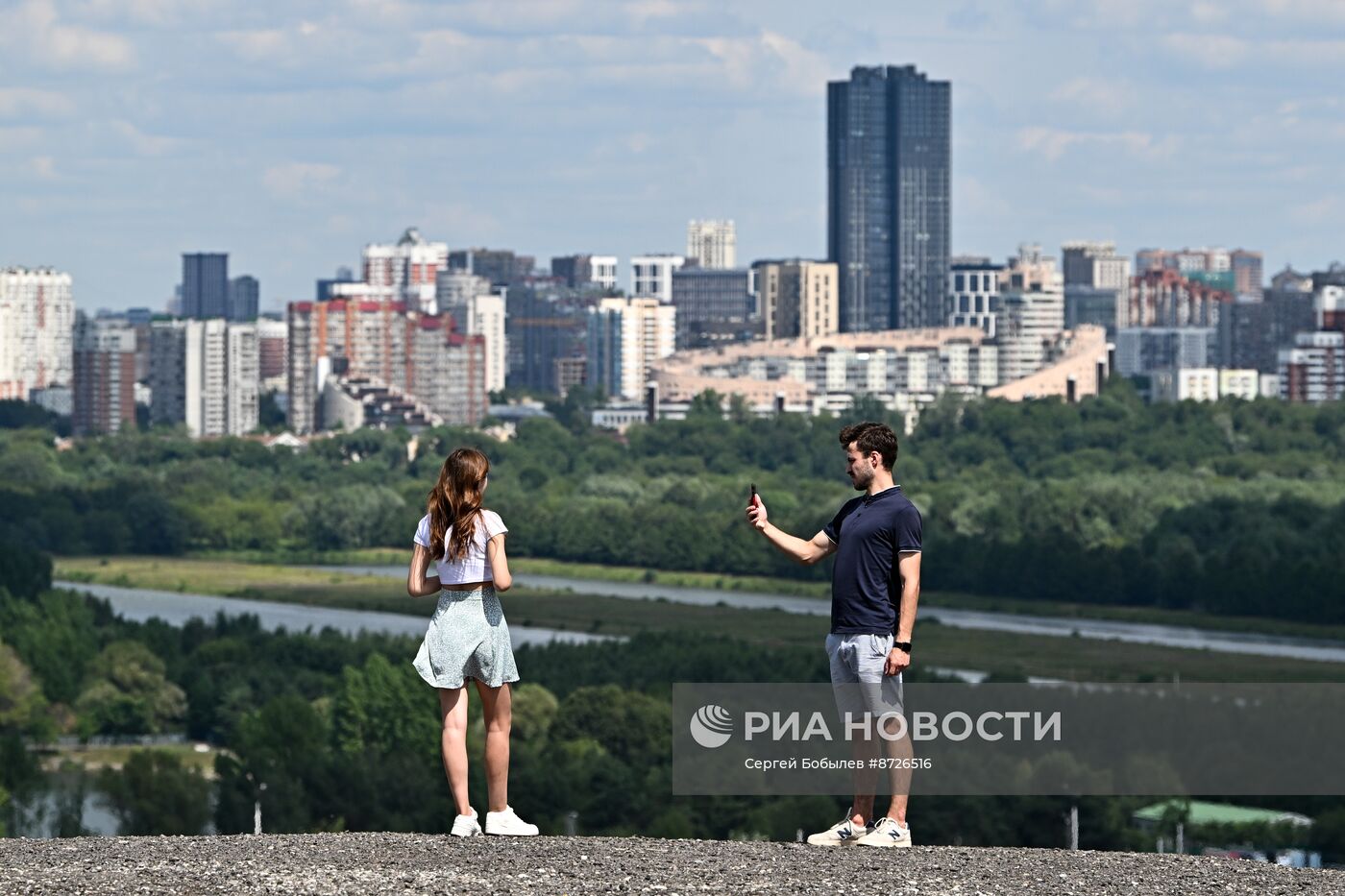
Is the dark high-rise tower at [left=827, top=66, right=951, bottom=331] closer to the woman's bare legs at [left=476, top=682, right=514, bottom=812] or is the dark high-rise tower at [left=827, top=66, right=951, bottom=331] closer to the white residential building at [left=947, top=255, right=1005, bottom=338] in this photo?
the white residential building at [left=947, top=255, right=1005, bottom=338]

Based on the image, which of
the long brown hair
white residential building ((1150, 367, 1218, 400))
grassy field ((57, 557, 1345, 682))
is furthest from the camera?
white residential building ((1150, 367, 1218, 400))

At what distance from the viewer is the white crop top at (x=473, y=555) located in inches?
228

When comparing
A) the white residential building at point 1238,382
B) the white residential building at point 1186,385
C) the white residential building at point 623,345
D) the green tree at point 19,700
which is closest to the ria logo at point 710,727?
the green tree at point 19,700

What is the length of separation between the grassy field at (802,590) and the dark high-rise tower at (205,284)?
122 m

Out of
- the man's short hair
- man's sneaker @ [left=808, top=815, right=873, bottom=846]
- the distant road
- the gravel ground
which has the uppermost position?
the man's short hair

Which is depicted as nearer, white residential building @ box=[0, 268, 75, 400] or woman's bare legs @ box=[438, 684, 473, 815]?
woman's bare legs @ box=[438, 684, 473, 815]

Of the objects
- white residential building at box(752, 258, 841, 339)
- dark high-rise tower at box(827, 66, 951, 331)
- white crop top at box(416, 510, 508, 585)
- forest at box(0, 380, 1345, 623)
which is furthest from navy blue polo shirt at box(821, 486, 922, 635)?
dark high-rise tower at box(827, 66, 951, 331)

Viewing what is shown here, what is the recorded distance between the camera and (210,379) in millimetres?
106938

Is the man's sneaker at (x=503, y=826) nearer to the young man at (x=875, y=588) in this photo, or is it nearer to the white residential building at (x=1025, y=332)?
the young man at (x=875, y=588)

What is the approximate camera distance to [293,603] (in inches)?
1849

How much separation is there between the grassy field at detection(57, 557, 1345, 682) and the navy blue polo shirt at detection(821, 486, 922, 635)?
2863 cm

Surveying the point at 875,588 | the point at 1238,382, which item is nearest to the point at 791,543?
the point at 875,588

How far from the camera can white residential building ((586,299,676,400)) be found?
429ft

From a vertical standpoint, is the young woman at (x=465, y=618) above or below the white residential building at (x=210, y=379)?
below
